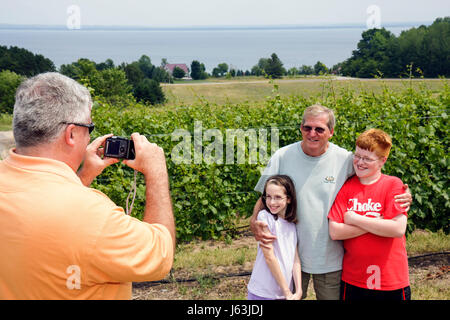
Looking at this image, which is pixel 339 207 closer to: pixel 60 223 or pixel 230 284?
pixel 60 223

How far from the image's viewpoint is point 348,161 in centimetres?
284

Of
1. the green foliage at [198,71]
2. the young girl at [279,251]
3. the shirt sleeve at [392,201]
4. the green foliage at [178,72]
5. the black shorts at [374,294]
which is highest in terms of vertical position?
the green foliage at [198,71]

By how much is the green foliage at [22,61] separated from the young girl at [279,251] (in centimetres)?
6876

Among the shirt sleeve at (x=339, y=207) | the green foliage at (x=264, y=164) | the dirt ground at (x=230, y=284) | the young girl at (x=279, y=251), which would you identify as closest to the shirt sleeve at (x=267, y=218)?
the young girl at (x=279, y=251)

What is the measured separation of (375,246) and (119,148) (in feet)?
5.57

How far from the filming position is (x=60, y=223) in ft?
4.41

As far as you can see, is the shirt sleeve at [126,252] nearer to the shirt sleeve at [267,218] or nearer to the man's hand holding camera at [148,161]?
the man's hand holding camera at [148,161]

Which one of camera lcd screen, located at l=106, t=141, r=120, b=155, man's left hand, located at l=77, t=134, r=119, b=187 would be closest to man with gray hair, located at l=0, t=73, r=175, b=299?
camera lcd screen, located at l=106, t=141, r=120, b=155

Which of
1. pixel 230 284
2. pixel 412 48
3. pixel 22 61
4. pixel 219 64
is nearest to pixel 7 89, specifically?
pixel 22 61

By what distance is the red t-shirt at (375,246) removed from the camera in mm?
2559

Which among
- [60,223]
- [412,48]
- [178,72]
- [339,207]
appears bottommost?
[339,207]

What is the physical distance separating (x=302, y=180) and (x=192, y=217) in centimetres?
279

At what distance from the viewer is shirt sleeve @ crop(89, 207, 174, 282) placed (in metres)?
1.37
